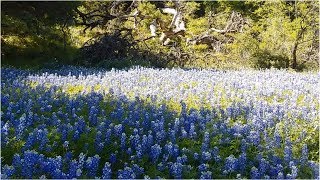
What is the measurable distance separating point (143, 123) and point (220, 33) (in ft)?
65.9

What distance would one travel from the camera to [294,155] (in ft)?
17.7

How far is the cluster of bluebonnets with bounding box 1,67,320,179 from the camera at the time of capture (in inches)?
187

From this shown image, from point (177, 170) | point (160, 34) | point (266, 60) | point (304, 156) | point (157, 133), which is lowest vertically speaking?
point (266, 60)

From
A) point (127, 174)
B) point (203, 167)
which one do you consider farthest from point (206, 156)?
point (127, 174)

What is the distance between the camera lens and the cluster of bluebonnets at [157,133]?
4.76m

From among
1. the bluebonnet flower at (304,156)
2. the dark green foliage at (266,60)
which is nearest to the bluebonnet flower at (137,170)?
the bluebonnet flower at (304,156)

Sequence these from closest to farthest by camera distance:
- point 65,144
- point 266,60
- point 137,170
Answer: point 137,170 < point 65,144 < point 266,60

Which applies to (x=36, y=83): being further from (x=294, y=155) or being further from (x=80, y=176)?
(x=294, y=155)

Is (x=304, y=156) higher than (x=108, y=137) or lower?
lower

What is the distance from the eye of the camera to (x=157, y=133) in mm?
5457

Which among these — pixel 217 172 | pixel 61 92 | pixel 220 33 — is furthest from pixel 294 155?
pixel 220 33

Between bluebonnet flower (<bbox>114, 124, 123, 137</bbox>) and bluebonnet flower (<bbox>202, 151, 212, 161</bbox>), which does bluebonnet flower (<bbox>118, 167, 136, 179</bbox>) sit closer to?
bluebonnet flower (<bbox>202, 151, 212, 161</bbox>)

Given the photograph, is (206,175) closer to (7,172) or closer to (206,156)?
(206,156)

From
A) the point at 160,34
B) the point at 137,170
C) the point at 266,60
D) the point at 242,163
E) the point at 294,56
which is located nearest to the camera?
the point at 137,170
